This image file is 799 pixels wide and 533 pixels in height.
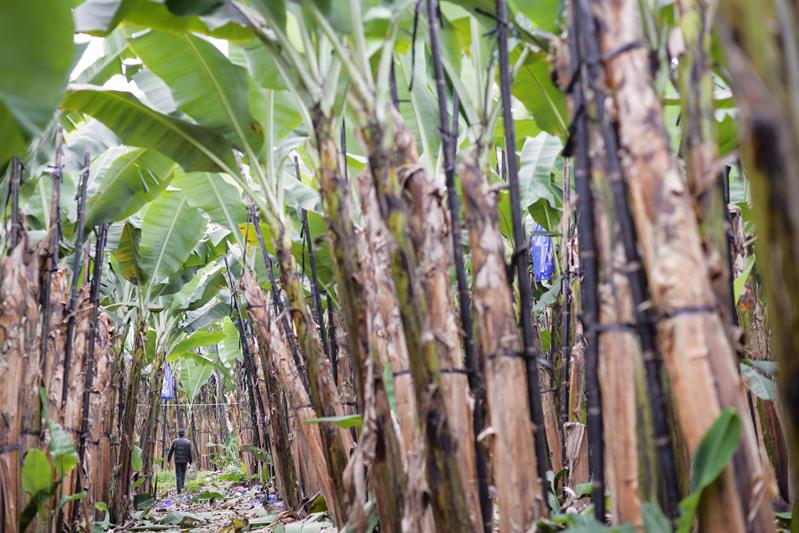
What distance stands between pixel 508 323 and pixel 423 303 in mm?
265

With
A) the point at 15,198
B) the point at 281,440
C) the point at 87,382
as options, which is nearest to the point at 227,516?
the point at 281,440

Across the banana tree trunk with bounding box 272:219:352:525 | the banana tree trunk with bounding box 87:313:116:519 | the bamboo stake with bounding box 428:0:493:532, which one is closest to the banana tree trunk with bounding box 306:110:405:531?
the bamboo stake with bounding box 428:0:493:532

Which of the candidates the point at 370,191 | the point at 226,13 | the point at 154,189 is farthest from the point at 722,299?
the point at 154,189

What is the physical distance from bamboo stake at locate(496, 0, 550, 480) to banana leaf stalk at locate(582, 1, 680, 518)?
497mm

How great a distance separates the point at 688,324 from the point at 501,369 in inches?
28.7

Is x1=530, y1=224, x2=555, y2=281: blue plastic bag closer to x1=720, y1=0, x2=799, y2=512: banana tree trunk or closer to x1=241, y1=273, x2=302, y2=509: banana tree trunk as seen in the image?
x1=241, y1=273, x2=302, y2=509: banana tree trunk

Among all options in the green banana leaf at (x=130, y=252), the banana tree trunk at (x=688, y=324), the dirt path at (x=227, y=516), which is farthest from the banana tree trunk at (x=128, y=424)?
the banana tree trunk at (x=688, y=324)

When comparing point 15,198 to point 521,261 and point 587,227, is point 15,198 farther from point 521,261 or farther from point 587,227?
point 587,227

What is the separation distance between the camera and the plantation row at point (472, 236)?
1612 millimetres

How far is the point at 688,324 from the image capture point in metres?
1.61

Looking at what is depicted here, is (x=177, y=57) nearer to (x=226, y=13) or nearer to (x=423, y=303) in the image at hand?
(x=226, y=13)

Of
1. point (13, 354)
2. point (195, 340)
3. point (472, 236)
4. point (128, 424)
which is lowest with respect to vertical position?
point (128, 424)

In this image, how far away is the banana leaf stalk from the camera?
5.65 ft

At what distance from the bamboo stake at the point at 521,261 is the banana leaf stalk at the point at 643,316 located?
0.50 m
